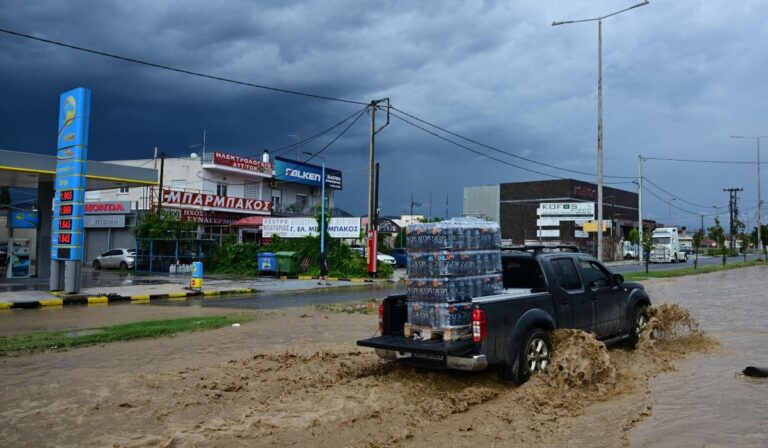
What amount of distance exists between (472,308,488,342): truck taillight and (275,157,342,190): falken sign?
148ft

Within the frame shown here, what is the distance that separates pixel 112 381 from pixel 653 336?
26.2 ft

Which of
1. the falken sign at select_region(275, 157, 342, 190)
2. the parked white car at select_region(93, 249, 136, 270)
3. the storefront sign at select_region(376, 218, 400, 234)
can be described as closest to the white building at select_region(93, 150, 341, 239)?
the falken sign at select_region(275, 157, 342, 190)

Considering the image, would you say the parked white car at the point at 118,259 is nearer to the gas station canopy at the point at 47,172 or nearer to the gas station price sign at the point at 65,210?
the gas station canopy at the point at 47,172

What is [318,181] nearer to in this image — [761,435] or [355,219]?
[355,219]

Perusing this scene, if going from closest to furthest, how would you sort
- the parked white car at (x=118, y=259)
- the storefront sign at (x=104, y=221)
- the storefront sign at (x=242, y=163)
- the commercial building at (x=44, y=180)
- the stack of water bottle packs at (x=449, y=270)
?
the stack of water bottle packs at (x=449, y=270)
the commercial building at (x=44, y=180)
the parked white car at (x=118, y=259)
the storefront sign at (x=104, y=221)
the storefront sign at (x=242, y=163)

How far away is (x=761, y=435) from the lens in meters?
5.24

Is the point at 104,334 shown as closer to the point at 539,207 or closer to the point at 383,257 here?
the point at 383,257

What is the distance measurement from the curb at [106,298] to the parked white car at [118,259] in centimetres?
1565

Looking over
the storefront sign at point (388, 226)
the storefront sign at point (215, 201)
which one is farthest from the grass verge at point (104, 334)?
the storefront sign at point (215, 201)

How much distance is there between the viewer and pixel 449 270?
661 cm

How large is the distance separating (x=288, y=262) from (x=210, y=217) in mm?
16109

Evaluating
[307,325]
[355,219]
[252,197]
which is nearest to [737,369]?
[307,325]

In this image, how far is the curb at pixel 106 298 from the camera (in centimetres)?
1636

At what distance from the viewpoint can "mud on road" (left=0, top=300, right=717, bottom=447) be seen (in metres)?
5.17
